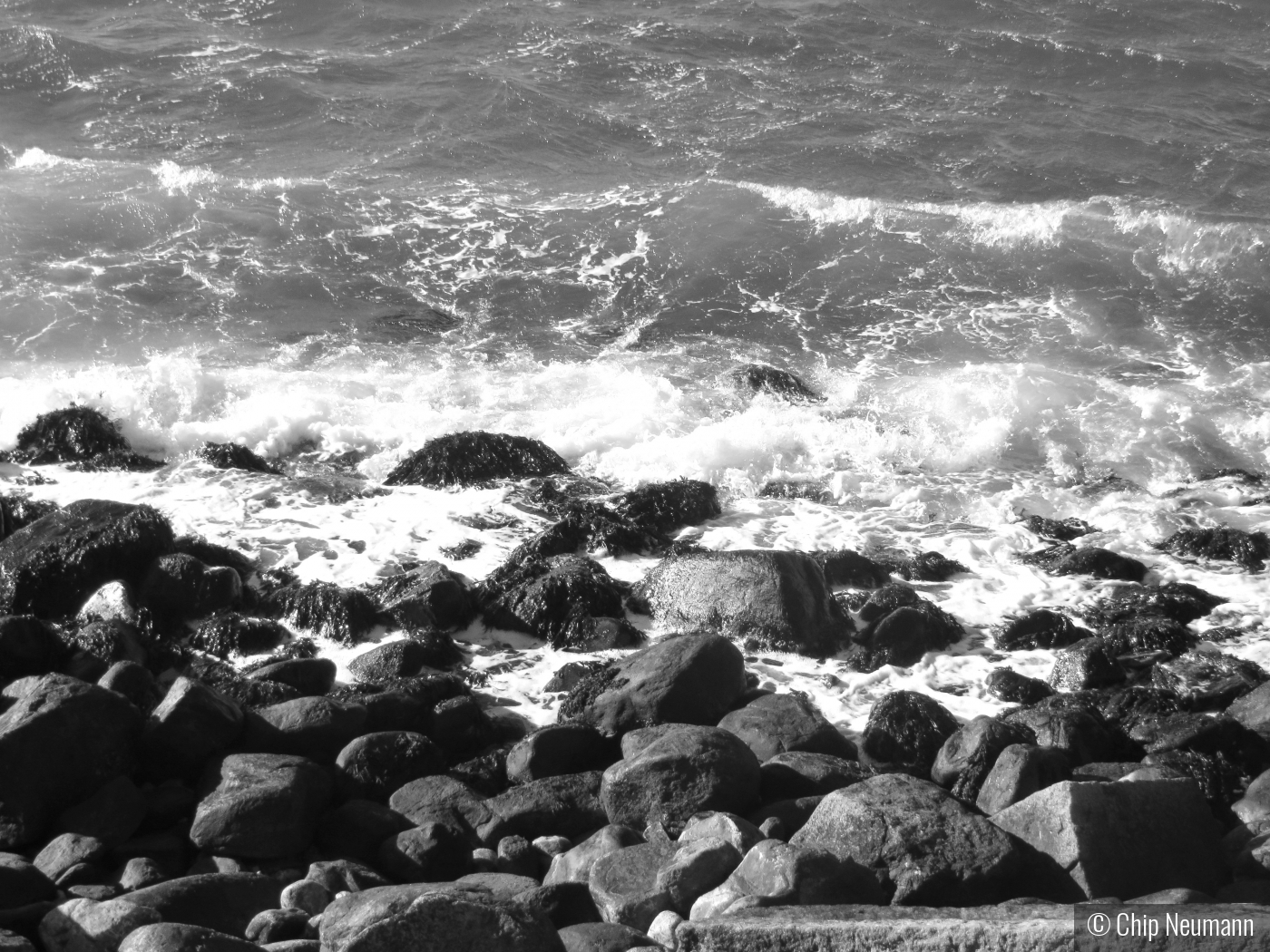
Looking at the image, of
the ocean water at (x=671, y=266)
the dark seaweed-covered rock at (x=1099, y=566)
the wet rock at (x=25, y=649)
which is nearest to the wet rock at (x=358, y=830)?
the ocean water at (x=671, y=266)

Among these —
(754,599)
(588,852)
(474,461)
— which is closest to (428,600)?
(754,599)

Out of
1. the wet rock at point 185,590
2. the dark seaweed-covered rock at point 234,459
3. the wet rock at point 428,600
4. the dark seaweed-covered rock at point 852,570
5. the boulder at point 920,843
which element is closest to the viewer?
the boulder at point 920,843

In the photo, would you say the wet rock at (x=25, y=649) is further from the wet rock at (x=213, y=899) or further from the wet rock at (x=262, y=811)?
the wet rock at (x=213, y=899)

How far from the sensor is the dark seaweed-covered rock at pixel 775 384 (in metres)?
13.4

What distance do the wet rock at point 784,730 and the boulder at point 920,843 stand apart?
1.15 m

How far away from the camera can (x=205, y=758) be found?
7.26m

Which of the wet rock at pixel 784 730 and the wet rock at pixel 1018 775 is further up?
the wet rock at pixel 1018 775

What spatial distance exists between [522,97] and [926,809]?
57.8ft

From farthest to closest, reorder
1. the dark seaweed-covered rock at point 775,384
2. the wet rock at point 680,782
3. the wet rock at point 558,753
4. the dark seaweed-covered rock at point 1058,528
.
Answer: the dark seaweed-covered rock at point 775,384 → the dark seaweed-covered rock at point 1058,528 → the wet rock at point 558,753 → the wet rock at point 680,782

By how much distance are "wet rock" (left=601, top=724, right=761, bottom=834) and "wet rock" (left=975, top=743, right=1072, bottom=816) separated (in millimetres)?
1225

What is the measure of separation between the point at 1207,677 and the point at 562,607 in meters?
4.40

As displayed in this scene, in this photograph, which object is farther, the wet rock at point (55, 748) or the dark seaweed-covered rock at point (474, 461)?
the dark seaweed-covered rock at point (474, 461)

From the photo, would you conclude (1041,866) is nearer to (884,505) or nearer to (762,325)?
(884,505)

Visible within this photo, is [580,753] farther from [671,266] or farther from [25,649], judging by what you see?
[671,266]
